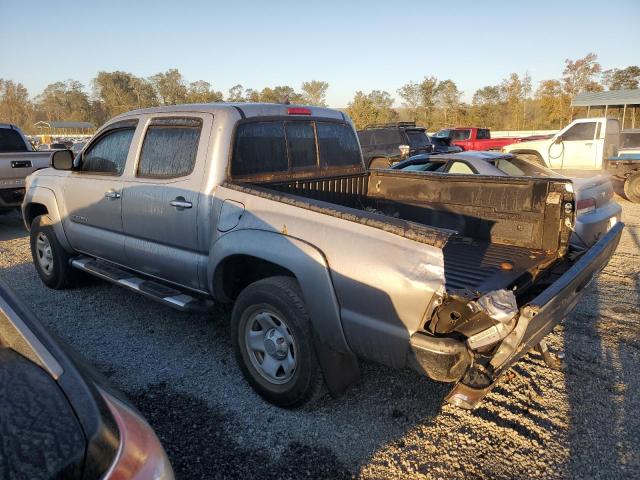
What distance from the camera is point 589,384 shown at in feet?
11.6

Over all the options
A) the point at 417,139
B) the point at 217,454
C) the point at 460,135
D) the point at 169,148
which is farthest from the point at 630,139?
the point at 217,454

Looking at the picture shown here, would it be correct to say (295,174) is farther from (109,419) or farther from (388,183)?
(109,419)

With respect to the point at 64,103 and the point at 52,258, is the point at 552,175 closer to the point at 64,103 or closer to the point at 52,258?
the point at 52,258

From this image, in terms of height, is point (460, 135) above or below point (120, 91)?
below

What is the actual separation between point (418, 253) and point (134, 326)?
10.8ft

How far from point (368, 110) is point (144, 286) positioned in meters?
41.2

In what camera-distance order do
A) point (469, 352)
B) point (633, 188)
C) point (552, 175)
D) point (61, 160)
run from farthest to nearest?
point (633, 188), point (552, 175), point (61, 160), point (469, 352)

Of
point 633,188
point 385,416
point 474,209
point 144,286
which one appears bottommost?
point 385,416

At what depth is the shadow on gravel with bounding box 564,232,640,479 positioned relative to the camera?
2.72 m

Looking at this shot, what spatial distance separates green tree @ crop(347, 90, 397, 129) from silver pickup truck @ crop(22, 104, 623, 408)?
37.8 m

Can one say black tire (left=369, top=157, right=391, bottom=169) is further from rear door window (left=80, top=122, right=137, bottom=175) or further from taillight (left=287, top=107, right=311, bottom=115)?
rear door window (left=80, top=122, right=137, bottom=175)

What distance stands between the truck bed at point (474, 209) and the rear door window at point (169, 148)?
0.61 metres

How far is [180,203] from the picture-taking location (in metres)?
3.70

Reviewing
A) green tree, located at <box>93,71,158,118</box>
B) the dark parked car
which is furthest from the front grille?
green tree, located at <box>93,71,158,118</box>
